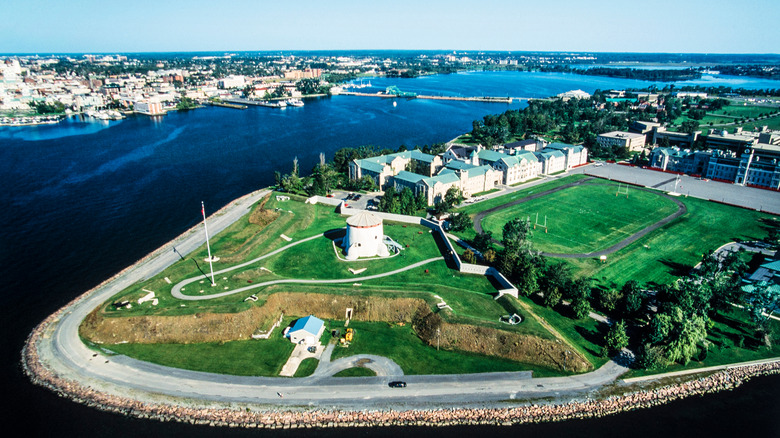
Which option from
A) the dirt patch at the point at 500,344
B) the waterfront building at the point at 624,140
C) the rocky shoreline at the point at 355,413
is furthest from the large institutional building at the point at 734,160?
the dirt patch at the point at 500,344

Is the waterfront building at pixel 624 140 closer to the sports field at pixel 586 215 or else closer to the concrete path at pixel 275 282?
the sports field at pixel 586 215

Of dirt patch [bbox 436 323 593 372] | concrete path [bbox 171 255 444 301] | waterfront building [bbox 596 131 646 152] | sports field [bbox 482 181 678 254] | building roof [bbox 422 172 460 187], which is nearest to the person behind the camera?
dirt patch [bbox 436 323 593 372]

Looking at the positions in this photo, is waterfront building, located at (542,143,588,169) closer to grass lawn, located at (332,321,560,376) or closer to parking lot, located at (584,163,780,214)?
parking lot, located at (584,163,780,214)

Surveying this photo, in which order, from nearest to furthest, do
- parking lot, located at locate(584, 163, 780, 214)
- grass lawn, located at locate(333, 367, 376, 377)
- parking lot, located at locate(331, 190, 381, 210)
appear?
grass lawn, located at locate(333, 367, 376, 377) → parking lot, located at locate(331, 190, 381, 210) → parking lot, located at locate(584, 163, 780, 214)

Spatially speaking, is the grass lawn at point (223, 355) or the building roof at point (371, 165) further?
the building roof at point (371, 165)

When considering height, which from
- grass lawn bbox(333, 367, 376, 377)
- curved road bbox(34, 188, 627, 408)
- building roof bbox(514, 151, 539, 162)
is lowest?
curved road bbox(34, 188, 627, 408)

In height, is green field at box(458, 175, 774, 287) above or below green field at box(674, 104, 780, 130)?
below

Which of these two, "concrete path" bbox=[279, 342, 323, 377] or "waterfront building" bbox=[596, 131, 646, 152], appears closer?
"concrete path" bbox=[279, 342, 323, 377]

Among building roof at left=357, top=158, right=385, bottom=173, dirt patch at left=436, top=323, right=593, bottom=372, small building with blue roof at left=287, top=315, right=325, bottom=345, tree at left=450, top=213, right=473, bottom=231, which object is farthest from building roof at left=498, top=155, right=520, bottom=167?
small building with blue roof at left=287, top=315, right=325, bottom=345
